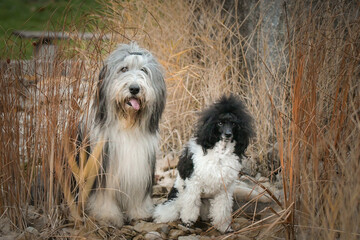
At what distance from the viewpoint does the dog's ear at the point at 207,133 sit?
3074mm

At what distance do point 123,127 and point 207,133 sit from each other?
0.69 meters

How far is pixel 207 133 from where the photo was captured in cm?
307

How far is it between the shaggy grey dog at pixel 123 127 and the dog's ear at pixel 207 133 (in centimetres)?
42

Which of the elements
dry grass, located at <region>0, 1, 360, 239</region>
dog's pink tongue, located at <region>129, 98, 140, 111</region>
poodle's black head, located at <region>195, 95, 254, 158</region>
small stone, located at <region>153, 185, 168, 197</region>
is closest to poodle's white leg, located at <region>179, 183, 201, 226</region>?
poodle's black head, located at <region>195, 95, 254, 158</region>

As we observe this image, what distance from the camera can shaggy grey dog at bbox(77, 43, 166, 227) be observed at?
3.08 metres

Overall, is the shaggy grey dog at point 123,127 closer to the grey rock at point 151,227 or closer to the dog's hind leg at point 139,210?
the dog's hind leg at point 139,210

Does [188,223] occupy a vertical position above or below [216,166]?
below

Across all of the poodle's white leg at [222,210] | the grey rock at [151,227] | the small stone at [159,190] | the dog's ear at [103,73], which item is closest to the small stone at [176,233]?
the grey rock at [151,227]

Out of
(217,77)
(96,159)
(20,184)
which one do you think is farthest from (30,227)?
(217,77)

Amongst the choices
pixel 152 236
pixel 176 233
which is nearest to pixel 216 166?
pixel 176 233

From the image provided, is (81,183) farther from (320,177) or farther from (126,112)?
(320,177)

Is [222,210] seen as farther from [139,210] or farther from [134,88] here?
[134,88]

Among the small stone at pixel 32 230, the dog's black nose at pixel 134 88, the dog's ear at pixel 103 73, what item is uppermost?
the dog's ear at pixel 103 73

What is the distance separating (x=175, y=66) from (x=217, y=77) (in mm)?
676
